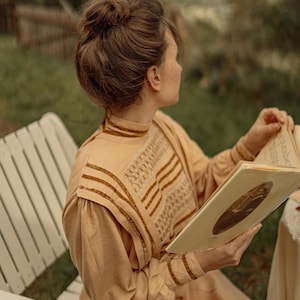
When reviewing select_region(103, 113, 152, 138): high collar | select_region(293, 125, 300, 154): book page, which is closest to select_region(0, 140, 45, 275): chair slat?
select_region(103, 113, 152, 138): high collar

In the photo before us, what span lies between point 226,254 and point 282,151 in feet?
0.97

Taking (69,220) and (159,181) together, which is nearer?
(69,220)

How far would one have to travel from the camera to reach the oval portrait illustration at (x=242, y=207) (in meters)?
1.07

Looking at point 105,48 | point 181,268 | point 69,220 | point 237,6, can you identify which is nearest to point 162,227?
point 181,268

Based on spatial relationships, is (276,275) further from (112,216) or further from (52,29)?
(52,29)

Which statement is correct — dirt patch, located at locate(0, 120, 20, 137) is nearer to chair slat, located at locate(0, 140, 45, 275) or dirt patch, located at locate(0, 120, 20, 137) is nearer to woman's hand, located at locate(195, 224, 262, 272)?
chair slat, located at locate(0, 140, 45, 275)

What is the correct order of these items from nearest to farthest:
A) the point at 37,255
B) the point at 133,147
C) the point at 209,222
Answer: the point at 209,222 → the point at 133,147 → the point at 37,255

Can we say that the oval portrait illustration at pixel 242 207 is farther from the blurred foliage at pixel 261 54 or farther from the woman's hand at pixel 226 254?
the blurred foliage at pixel 261 54

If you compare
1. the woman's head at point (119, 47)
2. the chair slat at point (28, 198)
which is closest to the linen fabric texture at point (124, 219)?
the woman's head at point (119, 47)

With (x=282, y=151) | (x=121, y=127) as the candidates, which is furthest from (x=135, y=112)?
(x=282, y=151)

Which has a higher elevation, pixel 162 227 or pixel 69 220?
pixel 69 220

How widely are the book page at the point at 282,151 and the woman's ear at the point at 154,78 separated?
345 millimetres

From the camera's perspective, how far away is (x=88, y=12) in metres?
1.27

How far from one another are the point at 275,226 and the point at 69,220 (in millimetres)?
2004
